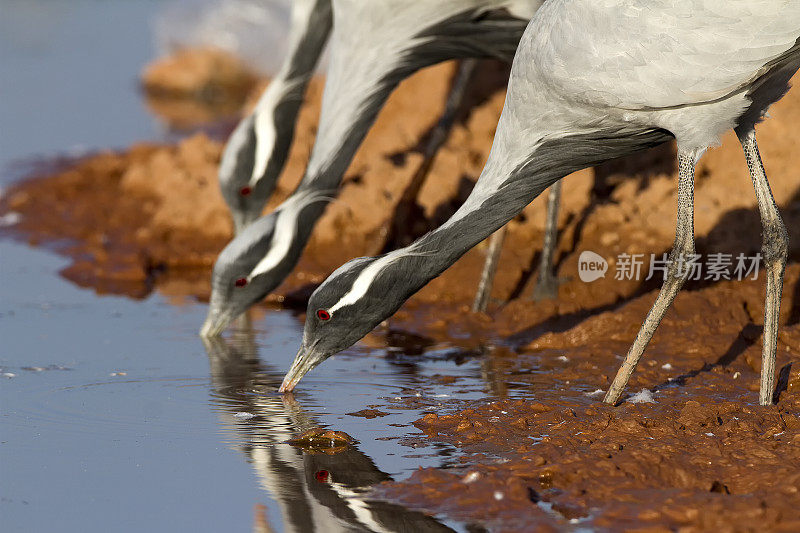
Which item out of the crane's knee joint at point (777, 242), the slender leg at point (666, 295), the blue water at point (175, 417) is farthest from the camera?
the crane's knee joint at point (777, 242)

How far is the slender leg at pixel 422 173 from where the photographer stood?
8.82 metres

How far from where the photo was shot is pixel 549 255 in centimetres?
765

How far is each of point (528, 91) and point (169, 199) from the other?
4958mm

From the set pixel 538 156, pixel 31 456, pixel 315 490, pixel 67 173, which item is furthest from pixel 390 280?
pixel 67 173

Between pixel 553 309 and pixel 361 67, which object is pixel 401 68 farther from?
pixel 553 309

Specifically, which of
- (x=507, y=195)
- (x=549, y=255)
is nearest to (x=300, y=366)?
(x=507, y=195)

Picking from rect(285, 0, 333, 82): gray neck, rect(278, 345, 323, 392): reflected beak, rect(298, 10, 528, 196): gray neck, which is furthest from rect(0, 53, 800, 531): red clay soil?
rect(285, 0, 333, 82): gray neck

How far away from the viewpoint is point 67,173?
11.5m

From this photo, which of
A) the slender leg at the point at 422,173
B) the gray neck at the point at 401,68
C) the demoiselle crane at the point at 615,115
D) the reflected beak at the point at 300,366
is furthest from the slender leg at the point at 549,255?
the reflected beak at the point at 300,366

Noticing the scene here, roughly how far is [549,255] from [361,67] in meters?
1.67

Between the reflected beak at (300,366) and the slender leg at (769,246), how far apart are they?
2133 mm

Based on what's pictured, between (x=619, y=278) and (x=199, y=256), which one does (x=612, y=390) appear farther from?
(x=199, y=256)

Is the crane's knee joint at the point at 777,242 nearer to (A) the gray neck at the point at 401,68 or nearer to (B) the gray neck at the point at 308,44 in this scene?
(A) the gray neck at the point at 401,68

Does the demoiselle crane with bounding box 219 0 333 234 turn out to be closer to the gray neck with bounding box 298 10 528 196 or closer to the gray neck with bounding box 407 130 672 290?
the gray neck with bounding box 298 10 528 196
